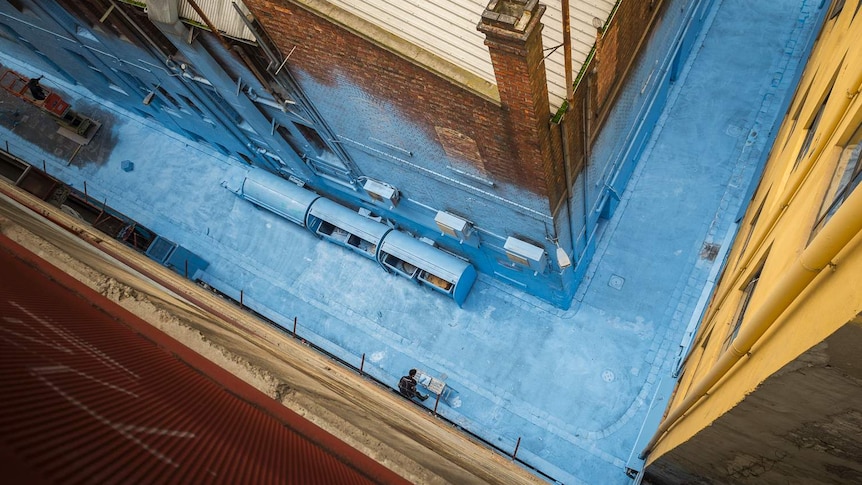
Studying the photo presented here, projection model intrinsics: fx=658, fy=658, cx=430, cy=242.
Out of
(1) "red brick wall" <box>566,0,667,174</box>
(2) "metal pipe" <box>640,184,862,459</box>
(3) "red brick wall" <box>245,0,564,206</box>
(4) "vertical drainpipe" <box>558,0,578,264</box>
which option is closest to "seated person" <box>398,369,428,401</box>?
(4) "vertical drainpipe" <box>558,0,578,264</box>

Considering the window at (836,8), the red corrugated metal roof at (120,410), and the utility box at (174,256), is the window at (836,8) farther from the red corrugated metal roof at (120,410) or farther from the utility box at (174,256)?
the utility box at (174,256)

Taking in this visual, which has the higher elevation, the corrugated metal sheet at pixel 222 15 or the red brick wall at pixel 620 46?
the red brick wall at pixel 620 46

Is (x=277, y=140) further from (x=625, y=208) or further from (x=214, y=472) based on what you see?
(x=214, y=472)

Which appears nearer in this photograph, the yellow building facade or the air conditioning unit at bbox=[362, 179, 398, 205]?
the yellow building facade

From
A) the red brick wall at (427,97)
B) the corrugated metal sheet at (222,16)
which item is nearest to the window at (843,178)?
the red brick wall at (427,97)

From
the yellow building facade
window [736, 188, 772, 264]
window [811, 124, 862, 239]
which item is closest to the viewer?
the yellow building facade

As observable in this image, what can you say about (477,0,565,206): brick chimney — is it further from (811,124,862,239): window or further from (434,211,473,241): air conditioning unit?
(811,124,862,239): window
